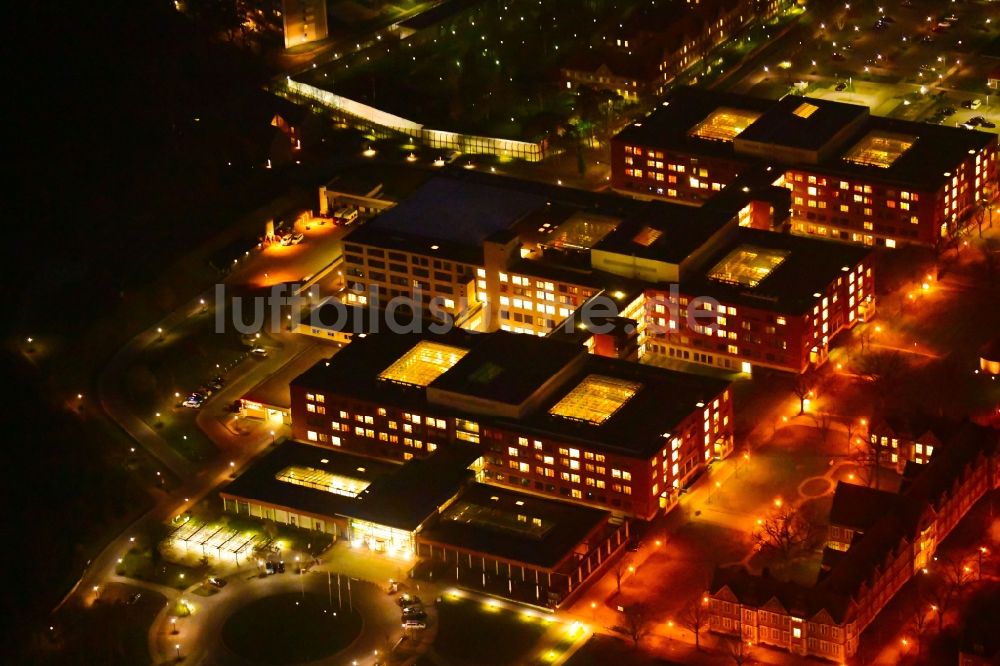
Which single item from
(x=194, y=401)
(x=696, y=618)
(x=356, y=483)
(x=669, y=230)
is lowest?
(x=194, y=401)

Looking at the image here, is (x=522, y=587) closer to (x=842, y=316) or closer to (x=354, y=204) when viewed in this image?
(x=842, y=316)

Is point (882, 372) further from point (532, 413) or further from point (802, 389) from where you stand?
point (532, 413)

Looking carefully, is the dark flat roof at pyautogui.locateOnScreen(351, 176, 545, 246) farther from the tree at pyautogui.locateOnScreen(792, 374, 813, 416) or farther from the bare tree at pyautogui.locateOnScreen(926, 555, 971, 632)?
the bare tree at pyautogui.locateOnScreen(926, 555, 971, 632)

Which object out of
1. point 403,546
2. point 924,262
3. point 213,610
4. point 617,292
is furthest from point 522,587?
point 924,262

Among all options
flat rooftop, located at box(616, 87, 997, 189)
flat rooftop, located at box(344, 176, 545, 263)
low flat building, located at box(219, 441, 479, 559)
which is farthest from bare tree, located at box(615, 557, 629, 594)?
flat rooftop, located at box(616, 87, 997, 189)

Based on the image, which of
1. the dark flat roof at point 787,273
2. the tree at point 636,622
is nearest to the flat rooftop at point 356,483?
the tree at point 636,622

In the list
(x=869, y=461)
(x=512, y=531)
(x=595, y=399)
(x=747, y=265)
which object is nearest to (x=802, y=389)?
(x=869, y=461)
